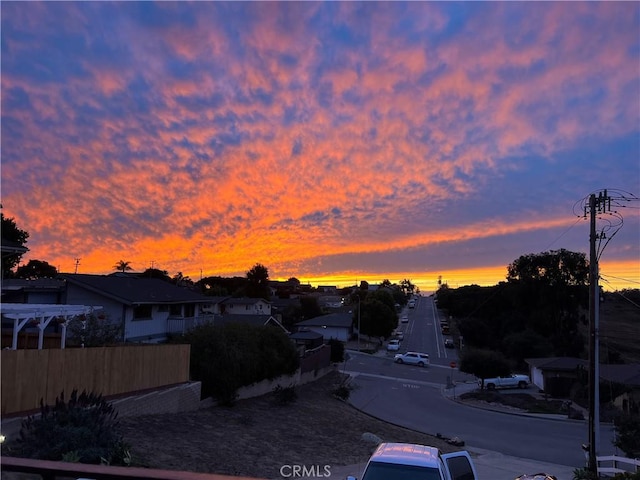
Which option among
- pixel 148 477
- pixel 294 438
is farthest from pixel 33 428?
pixel 294 438

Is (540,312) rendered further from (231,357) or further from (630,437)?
(231,357)

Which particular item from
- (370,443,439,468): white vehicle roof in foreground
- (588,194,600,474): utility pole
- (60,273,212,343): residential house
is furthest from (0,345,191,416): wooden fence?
(588,194,600,474): utility pole

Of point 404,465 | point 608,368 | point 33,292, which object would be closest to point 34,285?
point 33,292

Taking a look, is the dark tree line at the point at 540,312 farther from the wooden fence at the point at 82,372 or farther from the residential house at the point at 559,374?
the wooden fence at the point at 82,372

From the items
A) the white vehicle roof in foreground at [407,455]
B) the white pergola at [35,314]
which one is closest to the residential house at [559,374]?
the white pergola at [35,314]

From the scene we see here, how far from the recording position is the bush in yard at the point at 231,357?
24.0m

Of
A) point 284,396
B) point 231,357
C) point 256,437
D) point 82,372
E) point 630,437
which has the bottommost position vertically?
point 284,396

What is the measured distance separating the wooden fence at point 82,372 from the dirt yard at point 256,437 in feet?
4.66

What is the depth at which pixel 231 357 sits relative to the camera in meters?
25.0

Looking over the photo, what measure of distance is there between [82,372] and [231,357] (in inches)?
411

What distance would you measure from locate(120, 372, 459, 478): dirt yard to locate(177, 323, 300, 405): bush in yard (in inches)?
42.8

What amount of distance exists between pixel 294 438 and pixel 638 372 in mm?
32546

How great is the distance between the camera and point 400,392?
42.1 m

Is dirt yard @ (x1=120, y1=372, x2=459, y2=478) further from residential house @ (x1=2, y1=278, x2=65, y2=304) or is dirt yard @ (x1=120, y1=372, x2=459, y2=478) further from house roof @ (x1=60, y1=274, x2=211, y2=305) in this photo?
residential house @ (x1=2, y1=278, x2=65, y2=304)
